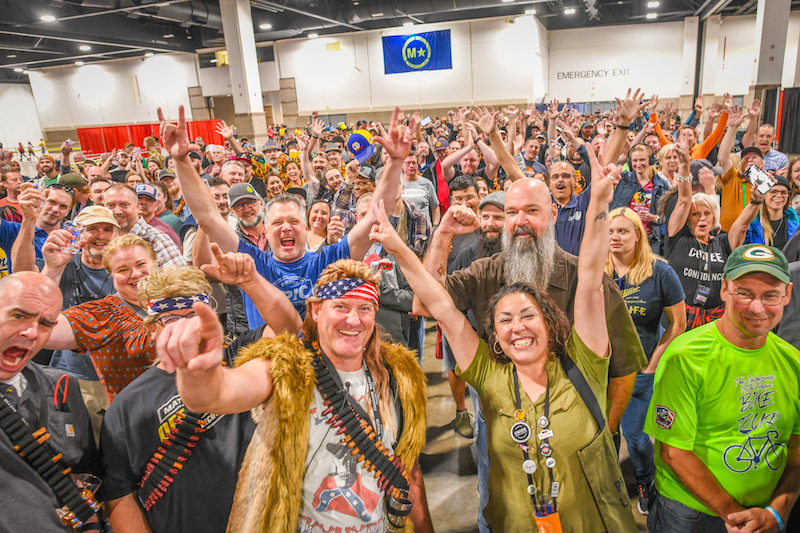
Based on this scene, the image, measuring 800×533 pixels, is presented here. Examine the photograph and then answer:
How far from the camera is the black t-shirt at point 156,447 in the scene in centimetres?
160

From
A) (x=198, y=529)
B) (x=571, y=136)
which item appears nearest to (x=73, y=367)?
(x=198, y=529)

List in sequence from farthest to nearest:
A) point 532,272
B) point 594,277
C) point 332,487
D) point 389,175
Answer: point 389,175, point 532,272, point 594,277, point 332,487

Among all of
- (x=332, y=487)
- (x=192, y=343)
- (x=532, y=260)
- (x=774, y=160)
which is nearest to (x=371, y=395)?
(x=332, y=487)

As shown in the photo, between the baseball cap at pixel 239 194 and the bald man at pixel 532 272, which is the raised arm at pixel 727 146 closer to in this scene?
the bald man at pixel 532 272

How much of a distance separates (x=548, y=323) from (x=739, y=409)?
804 millimetres

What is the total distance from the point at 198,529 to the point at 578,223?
128 inches

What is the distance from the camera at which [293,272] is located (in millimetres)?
2785

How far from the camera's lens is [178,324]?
1176 millimetres

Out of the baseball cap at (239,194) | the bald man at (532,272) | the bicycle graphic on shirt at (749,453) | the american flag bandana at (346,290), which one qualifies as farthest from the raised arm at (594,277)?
the baseball cap at (239,194)

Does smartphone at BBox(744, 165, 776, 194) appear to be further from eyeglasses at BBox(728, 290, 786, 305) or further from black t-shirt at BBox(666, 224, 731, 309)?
eyeglasses at BBox(728, 290, 786, 305)

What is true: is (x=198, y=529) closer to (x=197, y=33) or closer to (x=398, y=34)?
(x=398, y=34)

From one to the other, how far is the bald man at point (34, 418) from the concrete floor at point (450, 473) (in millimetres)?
2049

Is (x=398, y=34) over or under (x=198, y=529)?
over

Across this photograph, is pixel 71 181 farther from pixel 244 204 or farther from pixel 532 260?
pixel 532 260
